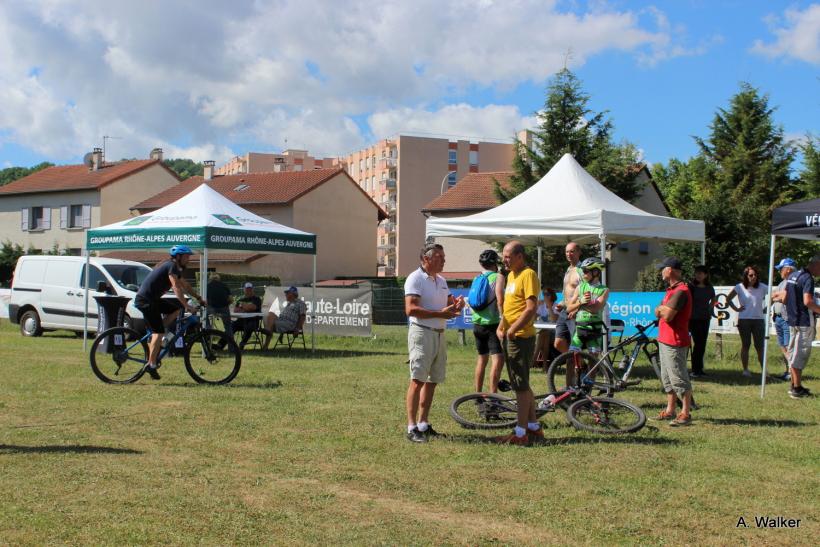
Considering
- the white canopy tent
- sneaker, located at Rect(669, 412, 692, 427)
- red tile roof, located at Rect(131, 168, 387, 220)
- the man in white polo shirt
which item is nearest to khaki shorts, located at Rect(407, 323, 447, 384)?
the man in white polo shirt

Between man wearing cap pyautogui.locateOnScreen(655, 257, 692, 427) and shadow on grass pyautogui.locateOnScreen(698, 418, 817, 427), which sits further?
shadow on grass pyautogui.locateOnScreen(698, 418, 817, 427)

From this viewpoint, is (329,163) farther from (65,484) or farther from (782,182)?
(65,484)

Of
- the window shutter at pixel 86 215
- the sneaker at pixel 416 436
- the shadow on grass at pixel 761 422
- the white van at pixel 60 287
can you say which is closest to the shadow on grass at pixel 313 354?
the white van at pixel 60 287

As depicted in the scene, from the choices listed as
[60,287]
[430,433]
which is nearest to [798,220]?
[430,433]

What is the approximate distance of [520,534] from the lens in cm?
482

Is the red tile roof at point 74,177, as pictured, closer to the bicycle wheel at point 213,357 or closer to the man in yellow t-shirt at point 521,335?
the bicycle wheel at point 213,357

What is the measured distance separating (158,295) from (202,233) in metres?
4.44

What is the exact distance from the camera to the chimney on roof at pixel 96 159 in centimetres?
6200

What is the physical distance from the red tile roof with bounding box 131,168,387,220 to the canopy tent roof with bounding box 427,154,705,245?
38.0 m

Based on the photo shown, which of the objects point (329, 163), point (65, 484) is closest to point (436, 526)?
point (65, 484)

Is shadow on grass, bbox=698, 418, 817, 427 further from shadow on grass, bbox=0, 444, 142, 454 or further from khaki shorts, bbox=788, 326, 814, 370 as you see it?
shadow on grass, bbox=0, 444, 142, 454

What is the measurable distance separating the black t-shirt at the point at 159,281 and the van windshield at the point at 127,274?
966cm

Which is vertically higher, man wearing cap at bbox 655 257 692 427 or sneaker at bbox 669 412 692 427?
man wearing cap at bbox 655 257 692 427

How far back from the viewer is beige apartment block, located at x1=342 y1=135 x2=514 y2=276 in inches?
2955
